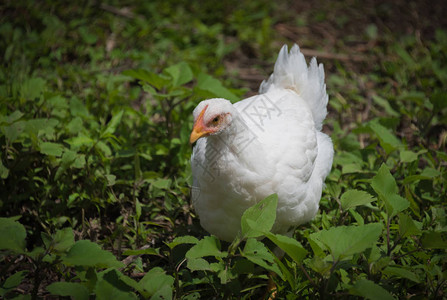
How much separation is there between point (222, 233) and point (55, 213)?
1.27 metres

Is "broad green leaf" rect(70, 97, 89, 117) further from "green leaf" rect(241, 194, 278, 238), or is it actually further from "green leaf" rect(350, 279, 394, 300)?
"green leaf" rect(350, 279, 394, 300)

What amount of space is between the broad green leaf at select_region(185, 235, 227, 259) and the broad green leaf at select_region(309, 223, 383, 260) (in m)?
0.51

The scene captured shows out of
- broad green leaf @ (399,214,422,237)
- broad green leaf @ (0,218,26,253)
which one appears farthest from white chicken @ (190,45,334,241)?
broad green leaf @ (0,218,26,253)

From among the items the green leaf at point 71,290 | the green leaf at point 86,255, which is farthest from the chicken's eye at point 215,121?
the green leaf at point 71,290

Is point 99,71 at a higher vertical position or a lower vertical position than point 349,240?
higher

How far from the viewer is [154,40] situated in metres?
4.85

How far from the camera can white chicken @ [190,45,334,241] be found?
2.10m

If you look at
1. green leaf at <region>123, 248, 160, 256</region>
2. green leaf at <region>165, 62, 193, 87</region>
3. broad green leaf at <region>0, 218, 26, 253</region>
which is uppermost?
green leaf at <region>165, 62, 193, 87</region>

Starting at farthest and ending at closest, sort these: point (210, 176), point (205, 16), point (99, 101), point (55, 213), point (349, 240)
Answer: point (205, 16) → point (99, 101) → point (55, 213) → point (210, 176) → point (349, 240)

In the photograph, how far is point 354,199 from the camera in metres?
2.19

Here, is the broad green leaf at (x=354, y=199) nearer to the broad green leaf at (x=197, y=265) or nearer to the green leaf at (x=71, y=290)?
the broad green leaf at (x=197, y=265)

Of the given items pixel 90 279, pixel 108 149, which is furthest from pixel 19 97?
pixel 90 279

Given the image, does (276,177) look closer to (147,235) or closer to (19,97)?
(147,235)

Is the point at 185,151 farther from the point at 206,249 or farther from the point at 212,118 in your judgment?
the point at 206,249
